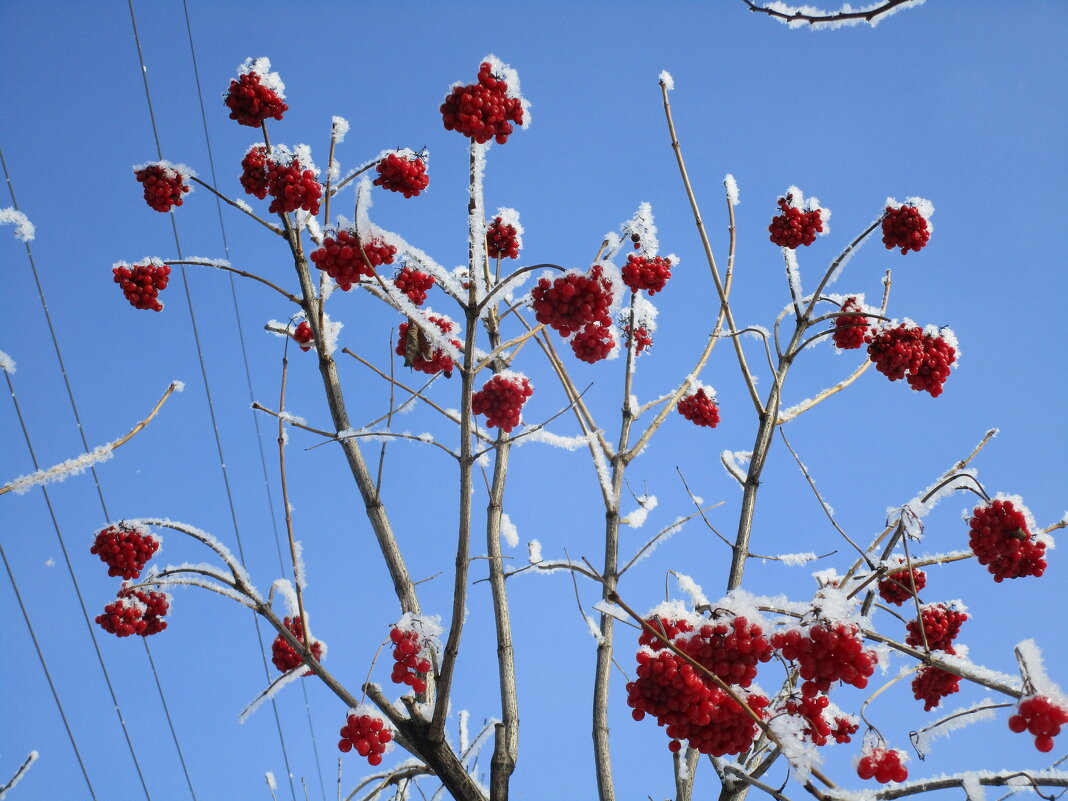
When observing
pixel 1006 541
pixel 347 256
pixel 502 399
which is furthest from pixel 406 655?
pixel 1006 541

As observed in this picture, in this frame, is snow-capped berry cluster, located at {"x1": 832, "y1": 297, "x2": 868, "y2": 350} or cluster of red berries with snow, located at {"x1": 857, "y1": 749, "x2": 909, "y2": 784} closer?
cluster of red berries with snow, located at {"x1": 857, "y1": 749, "x2": 909, "y2": 784}

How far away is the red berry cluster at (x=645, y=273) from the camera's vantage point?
324 cm

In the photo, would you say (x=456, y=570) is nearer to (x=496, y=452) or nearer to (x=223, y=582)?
(x=223, y=582)

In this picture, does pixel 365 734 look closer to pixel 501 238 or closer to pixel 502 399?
pixel 502 399

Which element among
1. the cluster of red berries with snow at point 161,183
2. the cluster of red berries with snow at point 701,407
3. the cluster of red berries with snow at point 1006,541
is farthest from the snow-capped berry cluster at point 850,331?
the cluster of red berries with snow at point 161,183

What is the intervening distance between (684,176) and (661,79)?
43cm

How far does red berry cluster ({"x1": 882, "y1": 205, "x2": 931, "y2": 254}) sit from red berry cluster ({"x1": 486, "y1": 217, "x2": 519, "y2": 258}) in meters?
1.65

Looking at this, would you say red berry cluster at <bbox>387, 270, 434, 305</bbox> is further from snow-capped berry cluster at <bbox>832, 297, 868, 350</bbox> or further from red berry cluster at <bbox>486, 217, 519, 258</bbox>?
snow-capped berry cluster at <bbox>832, 297, 868, 350</bbox>

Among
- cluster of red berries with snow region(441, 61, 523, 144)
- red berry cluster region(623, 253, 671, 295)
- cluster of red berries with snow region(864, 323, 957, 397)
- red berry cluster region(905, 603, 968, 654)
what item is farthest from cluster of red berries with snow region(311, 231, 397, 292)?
red berry cluster region(905, 603, 968, 654)

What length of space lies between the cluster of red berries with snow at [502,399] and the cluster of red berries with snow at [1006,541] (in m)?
1.51

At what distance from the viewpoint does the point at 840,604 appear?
1853 mm

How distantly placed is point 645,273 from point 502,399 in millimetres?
905

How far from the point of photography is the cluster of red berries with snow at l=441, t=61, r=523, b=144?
6.95ft

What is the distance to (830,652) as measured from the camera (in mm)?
1827
